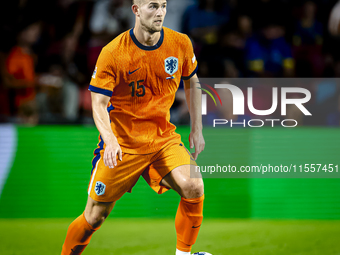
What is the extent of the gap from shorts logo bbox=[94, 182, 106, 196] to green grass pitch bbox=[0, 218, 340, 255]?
3.22ft

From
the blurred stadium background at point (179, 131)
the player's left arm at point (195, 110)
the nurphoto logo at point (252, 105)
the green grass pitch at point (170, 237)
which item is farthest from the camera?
the nurphoto logo at point (252, 105)

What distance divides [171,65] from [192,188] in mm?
820

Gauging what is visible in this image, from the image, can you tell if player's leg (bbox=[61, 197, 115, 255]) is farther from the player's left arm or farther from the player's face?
the player's face

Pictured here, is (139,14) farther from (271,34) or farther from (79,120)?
(271,34)

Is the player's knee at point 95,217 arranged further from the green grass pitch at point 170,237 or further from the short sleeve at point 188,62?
the short sleeve at point 188,62

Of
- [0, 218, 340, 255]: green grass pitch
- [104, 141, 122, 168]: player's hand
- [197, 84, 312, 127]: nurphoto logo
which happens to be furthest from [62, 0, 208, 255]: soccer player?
[197, 84, 312, 127]: nurphoto logo

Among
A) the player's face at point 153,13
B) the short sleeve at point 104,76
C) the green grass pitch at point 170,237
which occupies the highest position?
the player's face at point 153,13

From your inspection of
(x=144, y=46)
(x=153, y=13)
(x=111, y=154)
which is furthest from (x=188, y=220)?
(x=153, y=13)

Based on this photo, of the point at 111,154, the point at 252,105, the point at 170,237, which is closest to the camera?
the point at 111,154

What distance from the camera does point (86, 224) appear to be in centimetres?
302

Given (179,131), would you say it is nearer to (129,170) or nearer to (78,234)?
(129,170)

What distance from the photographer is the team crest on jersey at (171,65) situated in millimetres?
2904

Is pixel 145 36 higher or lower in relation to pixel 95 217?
higher

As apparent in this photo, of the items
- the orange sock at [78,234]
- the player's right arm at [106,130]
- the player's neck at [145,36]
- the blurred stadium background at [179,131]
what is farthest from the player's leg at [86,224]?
the player's neck at [145,36]
